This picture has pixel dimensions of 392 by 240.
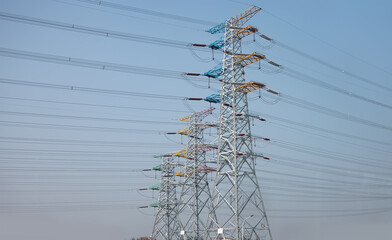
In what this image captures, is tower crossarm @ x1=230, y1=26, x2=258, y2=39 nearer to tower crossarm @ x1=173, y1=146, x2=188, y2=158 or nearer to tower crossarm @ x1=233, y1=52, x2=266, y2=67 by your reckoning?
tower crossarm @ x1=233, y1=52, x2=266, y2=67

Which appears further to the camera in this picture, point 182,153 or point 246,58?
point 182,153

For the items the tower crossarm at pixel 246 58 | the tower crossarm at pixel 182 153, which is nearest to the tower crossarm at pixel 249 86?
the tower crossarm at pixel 246 58

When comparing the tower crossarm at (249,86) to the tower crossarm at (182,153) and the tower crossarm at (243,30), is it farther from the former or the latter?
the tower crossarm at (182,153)

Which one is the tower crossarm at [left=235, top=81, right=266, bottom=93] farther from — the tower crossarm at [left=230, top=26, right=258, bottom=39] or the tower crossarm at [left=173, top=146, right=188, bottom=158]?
the tower crossarm at [left=173, top=146, right=188, bottom=158]

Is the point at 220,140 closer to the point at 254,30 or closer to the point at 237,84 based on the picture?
the point at 237,84

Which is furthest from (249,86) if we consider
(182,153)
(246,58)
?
(182,153)

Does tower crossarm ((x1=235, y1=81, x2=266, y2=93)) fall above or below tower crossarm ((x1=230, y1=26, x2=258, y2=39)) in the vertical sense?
below

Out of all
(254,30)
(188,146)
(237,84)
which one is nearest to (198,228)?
(188,146)

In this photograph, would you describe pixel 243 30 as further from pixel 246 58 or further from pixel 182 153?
pixel 182 153

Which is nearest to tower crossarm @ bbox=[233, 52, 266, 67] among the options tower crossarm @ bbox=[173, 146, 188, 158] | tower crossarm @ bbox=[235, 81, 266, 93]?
tower crossarm @ bbox=[235, 81, 266, 93]

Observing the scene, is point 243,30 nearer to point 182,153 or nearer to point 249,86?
point 249,86

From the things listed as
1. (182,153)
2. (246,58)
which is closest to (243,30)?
(246,58)

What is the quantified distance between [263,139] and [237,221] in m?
8.58

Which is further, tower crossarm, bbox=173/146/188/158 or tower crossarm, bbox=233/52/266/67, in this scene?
tower crossarm, bbox=173/146/188/158
